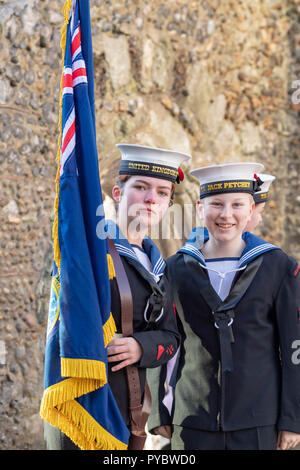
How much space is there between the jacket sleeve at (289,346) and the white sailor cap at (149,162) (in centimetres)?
64

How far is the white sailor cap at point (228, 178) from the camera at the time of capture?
7.23ft

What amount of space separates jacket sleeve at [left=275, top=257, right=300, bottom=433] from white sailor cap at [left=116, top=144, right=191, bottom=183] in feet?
2.11

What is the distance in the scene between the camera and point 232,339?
2094mm

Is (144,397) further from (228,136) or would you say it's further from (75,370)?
(228,136)

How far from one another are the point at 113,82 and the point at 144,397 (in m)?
2.48

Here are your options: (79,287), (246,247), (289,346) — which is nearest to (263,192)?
(246,247)

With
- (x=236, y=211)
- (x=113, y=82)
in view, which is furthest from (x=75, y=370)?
(x=113, y=82)

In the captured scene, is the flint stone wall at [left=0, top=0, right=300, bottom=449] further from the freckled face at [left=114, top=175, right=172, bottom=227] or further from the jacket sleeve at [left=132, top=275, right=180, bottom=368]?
the jacket sleeve at [left=132, top=275, right=180, bottom=368]

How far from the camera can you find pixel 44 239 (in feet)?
10.1

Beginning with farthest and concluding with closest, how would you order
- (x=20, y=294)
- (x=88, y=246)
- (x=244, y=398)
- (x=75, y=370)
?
(x=20, y=294)
(x=244, y=398)
(x=88, y=246)
(x=75, y=370)

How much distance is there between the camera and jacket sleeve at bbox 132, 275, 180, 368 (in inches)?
70.7
